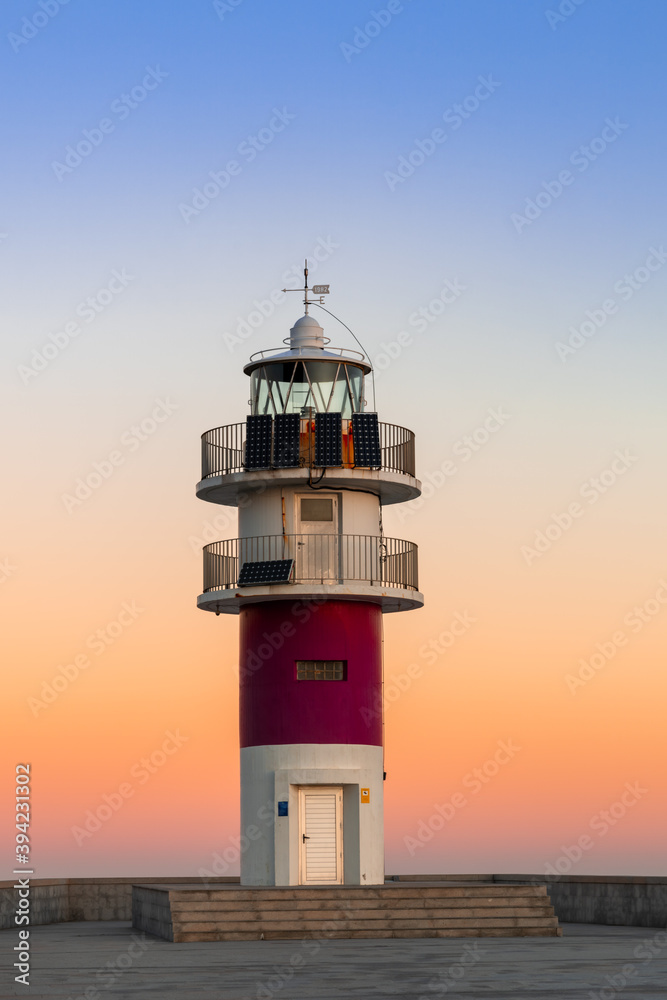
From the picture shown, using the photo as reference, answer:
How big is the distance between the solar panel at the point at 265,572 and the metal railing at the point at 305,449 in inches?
85.2

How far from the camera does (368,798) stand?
97.7 ft

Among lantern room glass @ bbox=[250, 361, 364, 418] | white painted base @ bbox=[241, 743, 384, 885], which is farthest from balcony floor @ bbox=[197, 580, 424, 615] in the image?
lantern room glass @ bbox=[250, 361, 364, 418]

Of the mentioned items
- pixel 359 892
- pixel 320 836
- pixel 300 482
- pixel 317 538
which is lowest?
pixel 359 892

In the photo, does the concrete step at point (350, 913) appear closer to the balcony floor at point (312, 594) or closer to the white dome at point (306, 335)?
the balcony floor at point (312, 594)

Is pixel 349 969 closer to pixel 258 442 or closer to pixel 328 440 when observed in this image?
pixel 328 440

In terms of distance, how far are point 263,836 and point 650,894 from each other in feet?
26.5

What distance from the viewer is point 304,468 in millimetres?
29953

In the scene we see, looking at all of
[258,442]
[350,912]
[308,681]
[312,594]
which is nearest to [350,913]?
[350,912]

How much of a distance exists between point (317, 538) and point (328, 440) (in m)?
2.16

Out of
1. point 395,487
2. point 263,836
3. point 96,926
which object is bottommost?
point 96,926

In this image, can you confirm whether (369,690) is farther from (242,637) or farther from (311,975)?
(311,975)

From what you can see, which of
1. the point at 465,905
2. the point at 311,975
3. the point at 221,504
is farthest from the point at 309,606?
the point at 311,975

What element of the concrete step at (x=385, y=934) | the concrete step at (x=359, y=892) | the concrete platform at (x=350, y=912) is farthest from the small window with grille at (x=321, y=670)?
the concrete step at (x=385, y=934)

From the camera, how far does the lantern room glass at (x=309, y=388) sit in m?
31.2
